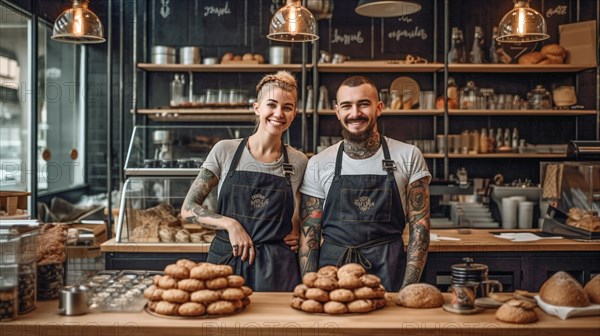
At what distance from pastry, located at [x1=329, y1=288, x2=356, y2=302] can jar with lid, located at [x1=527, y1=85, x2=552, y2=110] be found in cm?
458

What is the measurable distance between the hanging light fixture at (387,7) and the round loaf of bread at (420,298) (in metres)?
2.63

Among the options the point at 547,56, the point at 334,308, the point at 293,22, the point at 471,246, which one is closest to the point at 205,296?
the point at 334,308

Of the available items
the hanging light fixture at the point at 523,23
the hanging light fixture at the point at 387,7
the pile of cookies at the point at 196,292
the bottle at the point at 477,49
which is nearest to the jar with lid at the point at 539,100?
the bottle at the point at 477,49

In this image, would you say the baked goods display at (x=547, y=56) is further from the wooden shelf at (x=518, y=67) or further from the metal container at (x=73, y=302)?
the metal container at (x=73, y=302)

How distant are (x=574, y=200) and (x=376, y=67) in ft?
7.48

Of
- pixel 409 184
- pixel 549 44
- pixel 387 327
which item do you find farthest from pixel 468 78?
pixel 387 327

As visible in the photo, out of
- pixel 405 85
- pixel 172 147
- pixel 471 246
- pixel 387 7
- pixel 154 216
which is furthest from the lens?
pixel 405 85

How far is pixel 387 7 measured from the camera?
15.7 feet

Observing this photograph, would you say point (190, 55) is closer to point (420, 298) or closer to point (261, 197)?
point (261, 197)

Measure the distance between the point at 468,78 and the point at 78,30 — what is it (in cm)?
428

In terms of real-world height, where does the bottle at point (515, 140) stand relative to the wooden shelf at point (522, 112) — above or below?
below

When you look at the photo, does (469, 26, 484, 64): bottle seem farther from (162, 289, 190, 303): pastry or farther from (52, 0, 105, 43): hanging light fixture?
(162, 289, 190, 303): pastry

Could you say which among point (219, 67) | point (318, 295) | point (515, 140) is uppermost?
point (219, 67)

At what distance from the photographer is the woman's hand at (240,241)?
299 cm
